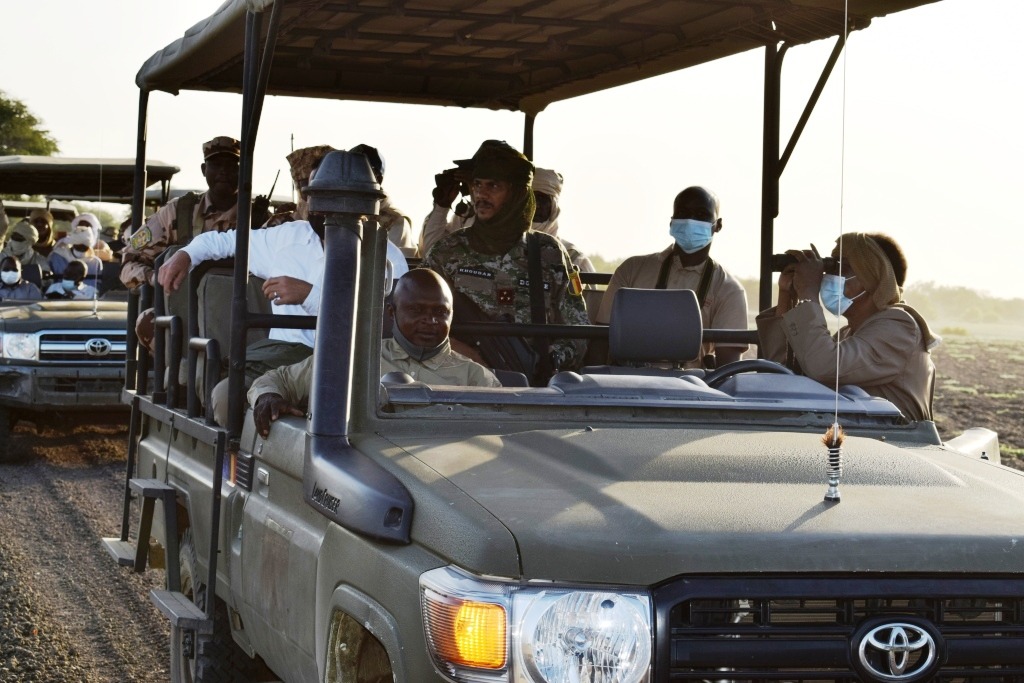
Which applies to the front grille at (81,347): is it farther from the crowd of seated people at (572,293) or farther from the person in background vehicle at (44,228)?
the crowd of seated people at (572,293)

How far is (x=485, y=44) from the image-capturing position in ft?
20.5

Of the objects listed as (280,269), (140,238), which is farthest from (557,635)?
(140,238)

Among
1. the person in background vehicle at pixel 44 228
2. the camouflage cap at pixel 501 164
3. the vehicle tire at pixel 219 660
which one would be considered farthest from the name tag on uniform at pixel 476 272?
the person in background vehicle at pixel 44 228

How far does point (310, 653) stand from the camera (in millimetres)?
3430

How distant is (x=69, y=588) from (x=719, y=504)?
5.13 m

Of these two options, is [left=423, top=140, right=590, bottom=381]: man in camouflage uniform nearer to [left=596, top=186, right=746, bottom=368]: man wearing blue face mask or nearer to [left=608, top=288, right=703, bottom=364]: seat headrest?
[left=596, top=186, right=746, bottom=368]: man wearing blue face mask

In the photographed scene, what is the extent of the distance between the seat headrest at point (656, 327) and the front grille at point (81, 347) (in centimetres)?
802

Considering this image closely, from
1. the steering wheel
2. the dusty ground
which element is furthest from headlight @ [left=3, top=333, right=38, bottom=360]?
the steering wheel

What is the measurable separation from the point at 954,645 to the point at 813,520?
0.32 m

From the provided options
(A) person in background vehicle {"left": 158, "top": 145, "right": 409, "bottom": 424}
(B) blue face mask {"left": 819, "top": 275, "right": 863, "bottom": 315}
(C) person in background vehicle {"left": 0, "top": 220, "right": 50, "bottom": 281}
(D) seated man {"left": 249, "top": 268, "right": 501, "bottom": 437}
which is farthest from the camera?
(C) person in background vehicle {"left": 0, "top": 220, "right": 50, "bottom": 281}

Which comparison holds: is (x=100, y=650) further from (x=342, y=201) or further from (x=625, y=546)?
(x=625, y=546)

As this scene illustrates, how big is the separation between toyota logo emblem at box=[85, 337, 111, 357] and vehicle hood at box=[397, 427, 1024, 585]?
344 inches

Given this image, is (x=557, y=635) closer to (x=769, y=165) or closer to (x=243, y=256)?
(x=243, y=256)

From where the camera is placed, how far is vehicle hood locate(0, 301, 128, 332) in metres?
11.6
